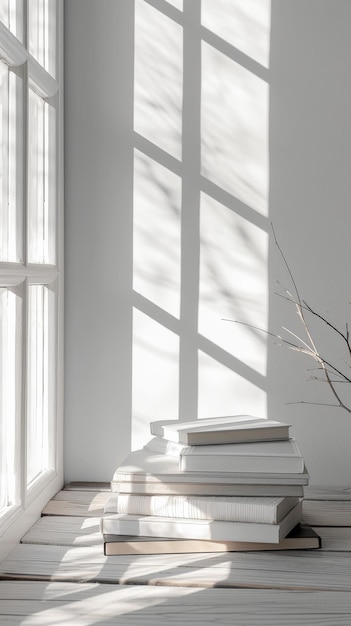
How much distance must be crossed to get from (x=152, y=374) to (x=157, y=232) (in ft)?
1.20

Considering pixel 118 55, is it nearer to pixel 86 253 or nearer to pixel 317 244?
pixel 86 253

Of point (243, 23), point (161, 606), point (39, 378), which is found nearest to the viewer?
point (161, 606)

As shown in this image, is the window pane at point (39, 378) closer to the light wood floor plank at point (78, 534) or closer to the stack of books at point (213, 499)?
the light wood floor plank at point (78, 534)

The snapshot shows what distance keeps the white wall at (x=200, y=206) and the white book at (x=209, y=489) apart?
0.52 metres

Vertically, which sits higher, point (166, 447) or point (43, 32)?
point (43, 32)

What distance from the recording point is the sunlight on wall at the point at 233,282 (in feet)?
7.06

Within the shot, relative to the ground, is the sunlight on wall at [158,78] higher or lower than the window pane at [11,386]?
higher

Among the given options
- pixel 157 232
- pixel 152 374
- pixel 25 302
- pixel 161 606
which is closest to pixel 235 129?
pixel 157 232

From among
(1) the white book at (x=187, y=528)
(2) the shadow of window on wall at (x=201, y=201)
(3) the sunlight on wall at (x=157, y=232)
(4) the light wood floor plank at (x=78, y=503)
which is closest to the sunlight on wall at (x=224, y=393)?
(2) the shadow of window on wall at (x=201, y=201)

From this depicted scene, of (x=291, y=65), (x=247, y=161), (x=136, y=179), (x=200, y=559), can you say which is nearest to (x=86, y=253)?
(x=136, y=179)

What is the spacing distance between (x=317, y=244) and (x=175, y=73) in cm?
57

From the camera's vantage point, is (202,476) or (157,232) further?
(157,232)

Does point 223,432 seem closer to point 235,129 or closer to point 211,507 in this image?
point 211,507

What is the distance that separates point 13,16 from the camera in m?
1.68
